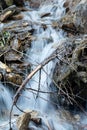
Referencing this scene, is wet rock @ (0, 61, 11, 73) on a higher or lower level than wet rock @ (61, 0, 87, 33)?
lower

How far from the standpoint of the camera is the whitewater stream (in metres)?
5.27

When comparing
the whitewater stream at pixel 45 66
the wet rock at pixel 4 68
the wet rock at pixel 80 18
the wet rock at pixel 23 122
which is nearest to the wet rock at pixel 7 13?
the whitewater stream at pixel 45 66

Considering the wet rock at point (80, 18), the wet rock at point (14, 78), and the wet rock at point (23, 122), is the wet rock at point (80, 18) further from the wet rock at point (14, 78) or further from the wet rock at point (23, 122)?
the wet rock at point (23, 122)

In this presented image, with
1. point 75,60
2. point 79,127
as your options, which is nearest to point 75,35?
point 75,60

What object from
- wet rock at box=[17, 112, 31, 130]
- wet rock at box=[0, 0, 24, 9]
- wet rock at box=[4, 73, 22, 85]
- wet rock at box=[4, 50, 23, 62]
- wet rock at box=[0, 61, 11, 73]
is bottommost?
wet rock at box=[17, 112, 31, 130]

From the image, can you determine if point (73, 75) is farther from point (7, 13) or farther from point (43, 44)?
point (7, 13)

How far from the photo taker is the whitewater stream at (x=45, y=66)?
5.27 meters

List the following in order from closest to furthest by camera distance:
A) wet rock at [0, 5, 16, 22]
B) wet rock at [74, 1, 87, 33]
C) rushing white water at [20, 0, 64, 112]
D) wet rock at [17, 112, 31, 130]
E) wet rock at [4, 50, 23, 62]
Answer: wet rock at [17, 112, 31, 130], rushing white water at [20, 0, 64, 112], wet rock at [4, 50, 23, 62], wet rock at [74, 1, 87, 33], wet rock at [0, 5, 16, 22]

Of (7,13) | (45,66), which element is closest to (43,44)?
(45,66)

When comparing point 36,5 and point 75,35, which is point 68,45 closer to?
point 75,35

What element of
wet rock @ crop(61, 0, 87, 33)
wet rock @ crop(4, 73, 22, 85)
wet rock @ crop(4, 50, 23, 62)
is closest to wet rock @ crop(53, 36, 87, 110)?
wet rock @ crop(4, 73, 22, 85)

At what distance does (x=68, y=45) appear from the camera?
5906 millimetres

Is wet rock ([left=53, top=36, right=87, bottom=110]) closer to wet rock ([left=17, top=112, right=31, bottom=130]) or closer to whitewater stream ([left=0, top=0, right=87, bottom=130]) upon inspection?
whitewater stream ([left=0, top=0, right=87, bottom=130])

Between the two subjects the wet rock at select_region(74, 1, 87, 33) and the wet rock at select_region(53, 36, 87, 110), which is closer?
the wet rock at select_region(53, 36, 87, 110)
